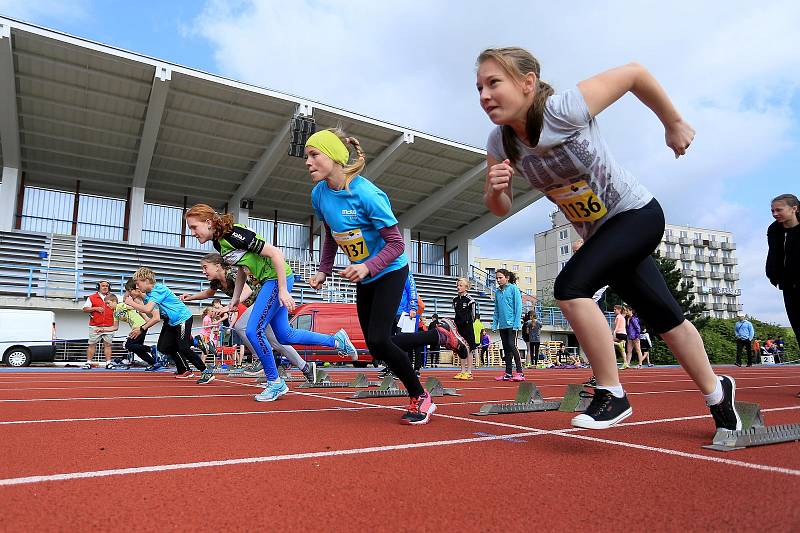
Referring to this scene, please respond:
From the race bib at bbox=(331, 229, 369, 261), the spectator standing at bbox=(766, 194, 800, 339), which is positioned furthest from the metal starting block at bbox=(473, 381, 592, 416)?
the spectator standing at bbox=(766, 194, 800, 339)

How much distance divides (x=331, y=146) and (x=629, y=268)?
1980 millimetres

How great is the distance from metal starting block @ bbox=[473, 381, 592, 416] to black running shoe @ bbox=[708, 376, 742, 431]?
0.83 meters

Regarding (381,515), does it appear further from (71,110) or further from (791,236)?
(71,110)

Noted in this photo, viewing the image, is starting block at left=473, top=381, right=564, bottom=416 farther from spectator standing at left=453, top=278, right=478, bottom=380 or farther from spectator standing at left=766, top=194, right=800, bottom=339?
spectator standing at left=453, top=278, right=478, bottom=380

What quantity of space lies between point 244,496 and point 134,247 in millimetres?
25969

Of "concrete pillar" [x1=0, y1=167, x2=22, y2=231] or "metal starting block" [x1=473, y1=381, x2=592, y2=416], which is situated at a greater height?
"concrete pillar" [x1=0, y1=167, x2=22, y2=231]

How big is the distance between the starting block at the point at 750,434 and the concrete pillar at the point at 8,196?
28.1 meters

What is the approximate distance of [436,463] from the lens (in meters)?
2.06

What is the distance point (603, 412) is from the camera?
2266 mm

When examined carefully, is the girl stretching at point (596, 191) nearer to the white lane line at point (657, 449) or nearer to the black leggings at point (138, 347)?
the white lane line at point (657, 449)

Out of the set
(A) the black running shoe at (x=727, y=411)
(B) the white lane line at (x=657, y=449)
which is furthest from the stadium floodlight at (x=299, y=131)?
(A) the black running shoe at (x=727, y=411)

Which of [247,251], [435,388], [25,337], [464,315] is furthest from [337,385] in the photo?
[25,337]

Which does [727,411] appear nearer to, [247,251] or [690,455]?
[690,455]

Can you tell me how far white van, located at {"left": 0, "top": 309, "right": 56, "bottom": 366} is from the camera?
13656 mm
